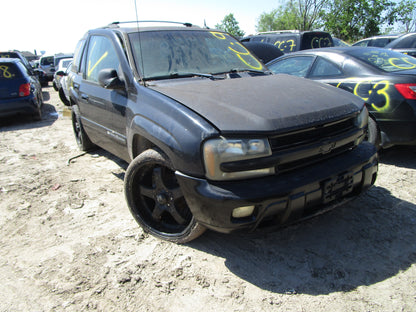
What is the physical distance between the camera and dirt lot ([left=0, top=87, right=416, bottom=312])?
2.08 m

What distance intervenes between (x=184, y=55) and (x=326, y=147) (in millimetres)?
1681

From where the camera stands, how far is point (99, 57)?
373cm

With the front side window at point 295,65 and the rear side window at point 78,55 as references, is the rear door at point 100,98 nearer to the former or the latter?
the rear side window at point 78,55

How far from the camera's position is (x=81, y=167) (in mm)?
4625

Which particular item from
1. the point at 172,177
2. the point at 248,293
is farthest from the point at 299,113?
the point at 248,293

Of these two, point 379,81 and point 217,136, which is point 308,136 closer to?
point 217,136

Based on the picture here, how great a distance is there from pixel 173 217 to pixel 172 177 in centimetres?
33

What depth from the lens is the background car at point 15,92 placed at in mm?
7617

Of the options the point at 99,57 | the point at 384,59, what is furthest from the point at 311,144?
the point at 384,59

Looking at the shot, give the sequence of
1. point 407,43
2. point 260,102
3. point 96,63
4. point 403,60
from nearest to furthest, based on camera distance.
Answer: point 260,102 → point 96,63 → point 403,60 → point 407,43

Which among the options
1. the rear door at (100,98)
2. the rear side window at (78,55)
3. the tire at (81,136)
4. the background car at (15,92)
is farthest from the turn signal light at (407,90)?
the background car at (15,92)

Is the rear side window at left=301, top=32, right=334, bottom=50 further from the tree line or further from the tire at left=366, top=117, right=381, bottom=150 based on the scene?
the tree line

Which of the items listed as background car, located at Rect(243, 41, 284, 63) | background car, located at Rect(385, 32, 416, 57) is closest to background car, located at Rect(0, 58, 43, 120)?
background car, located at Rect(243, 41, 284, 63)

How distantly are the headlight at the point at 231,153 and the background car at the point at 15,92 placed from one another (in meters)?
7.36
